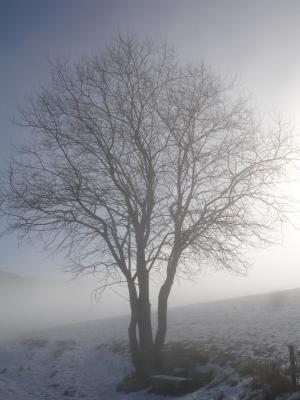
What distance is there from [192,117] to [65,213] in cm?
674

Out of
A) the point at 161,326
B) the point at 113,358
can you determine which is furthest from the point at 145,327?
the point at 113,358

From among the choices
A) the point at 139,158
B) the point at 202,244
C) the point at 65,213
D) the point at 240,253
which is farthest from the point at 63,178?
the point at 240,253

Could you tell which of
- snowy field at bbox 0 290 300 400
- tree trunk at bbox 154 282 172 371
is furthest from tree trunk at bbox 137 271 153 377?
snowy field at bbox 0 290 300 400

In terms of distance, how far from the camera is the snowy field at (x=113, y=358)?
1467 centimetres

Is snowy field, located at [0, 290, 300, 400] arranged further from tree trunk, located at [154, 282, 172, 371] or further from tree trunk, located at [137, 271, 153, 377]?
tree trunk, located at [154, 282, 172, 371]

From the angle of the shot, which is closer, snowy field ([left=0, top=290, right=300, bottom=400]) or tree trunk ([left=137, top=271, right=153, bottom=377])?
snowy field ([left=0, top=290, right=300, bottom=400])

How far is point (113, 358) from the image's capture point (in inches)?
853

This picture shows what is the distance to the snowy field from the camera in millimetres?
14672

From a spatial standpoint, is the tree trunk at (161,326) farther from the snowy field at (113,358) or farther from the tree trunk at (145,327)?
the snowy field at (113,358)

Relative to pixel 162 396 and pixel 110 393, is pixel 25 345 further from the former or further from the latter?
pixel 162 396

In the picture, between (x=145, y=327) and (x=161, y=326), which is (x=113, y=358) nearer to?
(x=145, y=327)

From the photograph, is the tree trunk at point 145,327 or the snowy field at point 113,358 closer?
the snowy field at point 113,358

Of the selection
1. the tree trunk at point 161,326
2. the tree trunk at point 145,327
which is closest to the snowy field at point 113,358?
the tree trunk at point 145,327

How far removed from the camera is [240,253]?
16.6 metres
